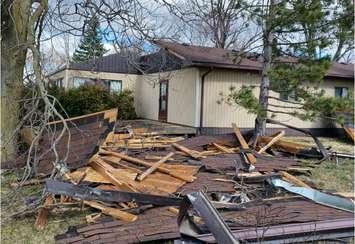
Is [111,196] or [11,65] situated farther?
[11,65]

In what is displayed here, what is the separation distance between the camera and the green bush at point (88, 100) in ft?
67.1

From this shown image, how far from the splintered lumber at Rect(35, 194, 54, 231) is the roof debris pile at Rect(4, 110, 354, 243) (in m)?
0.02

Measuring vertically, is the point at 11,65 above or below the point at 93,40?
below

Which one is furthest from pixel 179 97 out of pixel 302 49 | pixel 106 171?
pixel 106 171

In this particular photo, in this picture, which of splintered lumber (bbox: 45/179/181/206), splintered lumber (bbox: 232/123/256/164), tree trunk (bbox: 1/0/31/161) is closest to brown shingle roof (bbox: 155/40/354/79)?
splintered lumber (bbox: 232/123/256/164)

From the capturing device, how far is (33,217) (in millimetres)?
6391

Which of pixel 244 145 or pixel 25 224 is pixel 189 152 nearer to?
pixel 244 145

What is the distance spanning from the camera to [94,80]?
76.5 ft

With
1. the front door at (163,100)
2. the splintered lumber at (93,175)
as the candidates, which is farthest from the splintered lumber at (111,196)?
the front door at (163,100)

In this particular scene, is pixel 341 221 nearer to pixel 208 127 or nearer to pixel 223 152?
pixel 223 152

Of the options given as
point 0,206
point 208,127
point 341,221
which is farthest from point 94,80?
point 341,221

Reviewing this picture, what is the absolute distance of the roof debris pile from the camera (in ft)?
16.4

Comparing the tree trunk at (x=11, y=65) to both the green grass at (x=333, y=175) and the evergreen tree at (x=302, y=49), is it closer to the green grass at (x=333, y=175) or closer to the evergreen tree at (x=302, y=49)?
the evergreen tree at (x=302, y=49)

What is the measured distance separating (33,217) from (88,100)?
14.5 m
